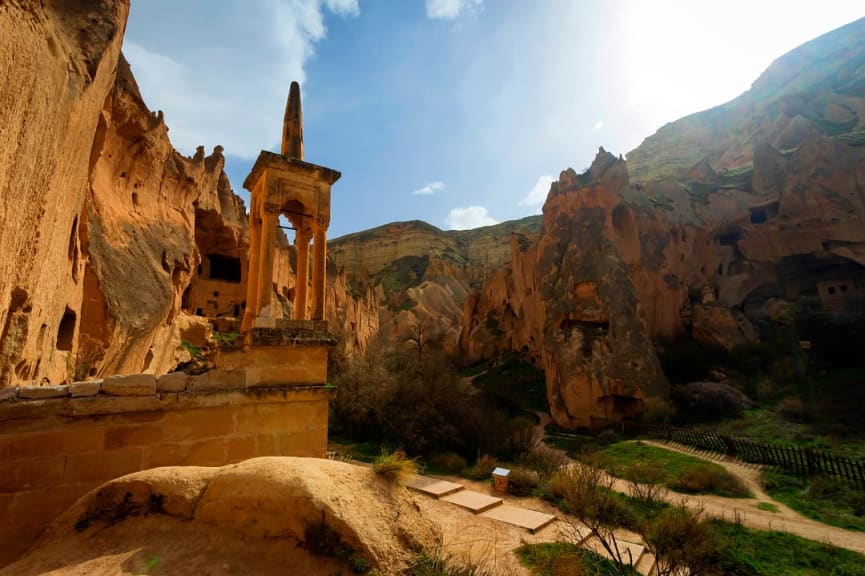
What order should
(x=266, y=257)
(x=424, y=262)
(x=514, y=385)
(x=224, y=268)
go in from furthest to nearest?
(x=424, y=262), (x=514, y=385), (x=224, y=268), (x=266, y=257)

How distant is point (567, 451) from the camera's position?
16.0 meters

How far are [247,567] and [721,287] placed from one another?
3703 cm

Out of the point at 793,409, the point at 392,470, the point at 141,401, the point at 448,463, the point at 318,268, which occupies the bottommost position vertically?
the point at 448,463

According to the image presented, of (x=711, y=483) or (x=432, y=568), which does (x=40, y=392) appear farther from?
(x=711, y=483)

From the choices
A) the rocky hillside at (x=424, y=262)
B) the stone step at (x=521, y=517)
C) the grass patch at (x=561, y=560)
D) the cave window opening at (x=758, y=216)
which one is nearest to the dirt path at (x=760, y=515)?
the stone step at (x=521, y=517)

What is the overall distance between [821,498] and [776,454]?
339 centimetres

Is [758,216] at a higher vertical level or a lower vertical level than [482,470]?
higher

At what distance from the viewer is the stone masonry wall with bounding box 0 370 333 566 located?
382 cm

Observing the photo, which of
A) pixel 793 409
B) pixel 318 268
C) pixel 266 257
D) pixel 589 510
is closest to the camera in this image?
pixel 589 510

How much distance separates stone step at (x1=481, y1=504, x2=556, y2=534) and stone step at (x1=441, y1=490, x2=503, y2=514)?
0.09m

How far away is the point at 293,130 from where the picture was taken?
24.7 ft

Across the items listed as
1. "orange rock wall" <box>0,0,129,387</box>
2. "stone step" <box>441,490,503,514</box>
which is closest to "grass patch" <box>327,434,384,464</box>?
"stone step" <box>441,490,503,514</box>

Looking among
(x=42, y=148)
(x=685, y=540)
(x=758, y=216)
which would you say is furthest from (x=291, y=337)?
(x=758, y=216)

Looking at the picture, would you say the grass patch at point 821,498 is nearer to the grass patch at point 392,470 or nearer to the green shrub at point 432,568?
the green shrub at point 432,568
